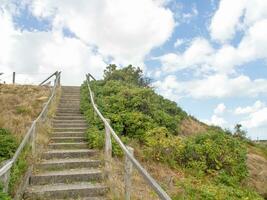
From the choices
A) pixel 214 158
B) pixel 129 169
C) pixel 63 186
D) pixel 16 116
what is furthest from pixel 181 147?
pixel 16 116

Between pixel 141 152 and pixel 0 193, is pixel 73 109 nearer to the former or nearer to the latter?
pixel 141 152

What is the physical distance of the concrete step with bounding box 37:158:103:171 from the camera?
8516 millimetres

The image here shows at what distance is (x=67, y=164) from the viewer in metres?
8.71

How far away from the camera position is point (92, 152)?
982 cm

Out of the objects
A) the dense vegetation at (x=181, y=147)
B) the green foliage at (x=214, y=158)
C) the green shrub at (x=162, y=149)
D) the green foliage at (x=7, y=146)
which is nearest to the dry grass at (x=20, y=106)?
the green foliage at (x=7, y=146)

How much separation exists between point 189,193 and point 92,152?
2792 millimetres

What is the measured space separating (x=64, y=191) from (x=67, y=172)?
43.5 inches

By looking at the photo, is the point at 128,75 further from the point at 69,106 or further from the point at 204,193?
the point at 204,193

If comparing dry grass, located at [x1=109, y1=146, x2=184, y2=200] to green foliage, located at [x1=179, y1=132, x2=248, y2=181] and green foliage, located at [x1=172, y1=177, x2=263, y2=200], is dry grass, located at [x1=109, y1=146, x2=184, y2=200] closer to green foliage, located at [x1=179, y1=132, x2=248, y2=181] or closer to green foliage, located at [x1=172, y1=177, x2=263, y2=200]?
green foliage, located at [x1=172, y1=177, x2=263, y2=200]

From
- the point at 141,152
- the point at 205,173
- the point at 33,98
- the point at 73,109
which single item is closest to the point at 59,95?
the point at 33,98

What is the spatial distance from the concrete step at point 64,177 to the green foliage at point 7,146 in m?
1.62

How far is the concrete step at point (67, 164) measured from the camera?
27.9 feet

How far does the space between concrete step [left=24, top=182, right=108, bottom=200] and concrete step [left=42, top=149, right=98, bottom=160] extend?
1847mm

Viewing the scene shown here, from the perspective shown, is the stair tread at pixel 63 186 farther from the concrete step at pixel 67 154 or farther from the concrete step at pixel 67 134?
the concrete step at pixel 67 134
